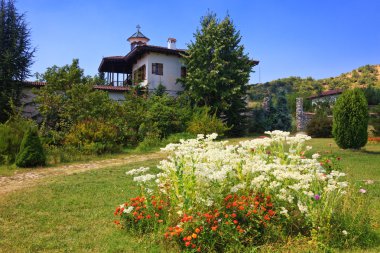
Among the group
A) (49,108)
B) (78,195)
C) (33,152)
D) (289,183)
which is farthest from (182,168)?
(49,108)

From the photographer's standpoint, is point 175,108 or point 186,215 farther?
point 175,108

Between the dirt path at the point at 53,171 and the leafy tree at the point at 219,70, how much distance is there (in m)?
8.88

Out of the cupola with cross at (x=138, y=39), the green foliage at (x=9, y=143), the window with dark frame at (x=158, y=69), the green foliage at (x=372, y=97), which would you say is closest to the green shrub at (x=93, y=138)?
the green foliage at (x=9, y=143)

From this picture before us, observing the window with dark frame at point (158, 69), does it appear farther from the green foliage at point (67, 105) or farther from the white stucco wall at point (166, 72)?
the green foliage at point (67, 105)

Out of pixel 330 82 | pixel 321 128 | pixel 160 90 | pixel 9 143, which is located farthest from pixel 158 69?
pixel 330 82

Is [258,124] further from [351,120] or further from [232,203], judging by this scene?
[232,203]

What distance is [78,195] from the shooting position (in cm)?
763

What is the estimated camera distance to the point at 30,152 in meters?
11.9

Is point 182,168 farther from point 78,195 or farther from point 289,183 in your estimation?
point 78,195

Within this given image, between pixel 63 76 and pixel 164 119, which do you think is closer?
pixel 164 119

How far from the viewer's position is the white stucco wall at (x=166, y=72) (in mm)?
24656

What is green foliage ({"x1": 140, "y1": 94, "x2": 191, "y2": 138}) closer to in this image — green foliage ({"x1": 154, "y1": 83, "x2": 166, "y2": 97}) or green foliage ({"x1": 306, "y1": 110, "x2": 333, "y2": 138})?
green foliage ({"x1": 154, "y1": 83, "x2": 166, "y2": 97})

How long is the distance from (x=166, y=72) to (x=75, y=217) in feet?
65.6

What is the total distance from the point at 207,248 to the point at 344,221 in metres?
1.79
